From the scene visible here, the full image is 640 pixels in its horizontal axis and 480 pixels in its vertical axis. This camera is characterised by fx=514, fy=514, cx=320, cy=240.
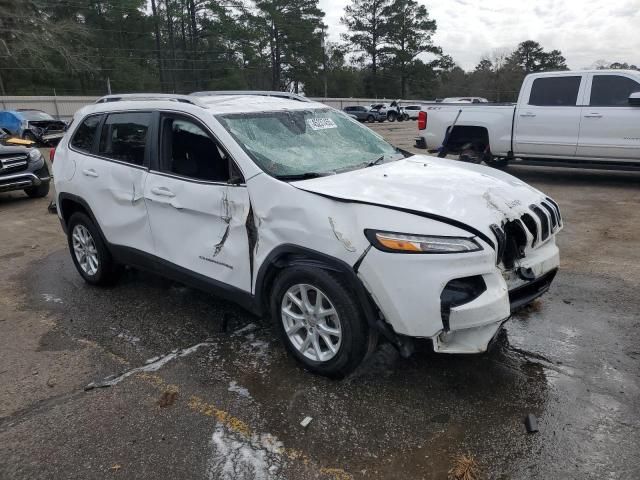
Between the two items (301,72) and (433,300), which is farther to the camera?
(301,72)

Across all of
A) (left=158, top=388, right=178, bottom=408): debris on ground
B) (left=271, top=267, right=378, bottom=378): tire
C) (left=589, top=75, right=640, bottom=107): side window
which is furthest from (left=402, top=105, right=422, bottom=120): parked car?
(left=158, top=388, right=178, bottom=408): debris on ground

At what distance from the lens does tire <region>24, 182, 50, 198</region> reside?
10109 mm

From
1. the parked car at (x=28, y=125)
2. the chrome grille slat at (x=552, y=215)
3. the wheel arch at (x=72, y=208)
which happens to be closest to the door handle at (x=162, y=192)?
the wheel arch at (x=72, y=208)

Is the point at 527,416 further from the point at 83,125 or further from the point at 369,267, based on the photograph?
the point at 83,125

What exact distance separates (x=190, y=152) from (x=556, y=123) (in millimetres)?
7599

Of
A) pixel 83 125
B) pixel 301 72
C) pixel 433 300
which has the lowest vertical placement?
pixel 433 300

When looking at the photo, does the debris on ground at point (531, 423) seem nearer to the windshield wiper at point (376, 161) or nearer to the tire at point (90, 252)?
the windshield wiper at point (376, 161)

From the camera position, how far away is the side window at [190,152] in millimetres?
3652

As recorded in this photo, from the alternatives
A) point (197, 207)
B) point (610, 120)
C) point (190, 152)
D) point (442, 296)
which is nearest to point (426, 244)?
point (442, 296)

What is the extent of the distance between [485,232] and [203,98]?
250 cm

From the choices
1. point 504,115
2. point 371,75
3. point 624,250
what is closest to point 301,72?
point 371,75

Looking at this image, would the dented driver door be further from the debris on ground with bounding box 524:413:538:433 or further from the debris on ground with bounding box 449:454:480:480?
the debris on ground with bounding box 524:413:538:433

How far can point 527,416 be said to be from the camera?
9.52 ft

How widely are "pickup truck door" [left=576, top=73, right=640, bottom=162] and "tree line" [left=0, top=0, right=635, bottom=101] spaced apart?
38.2 m
